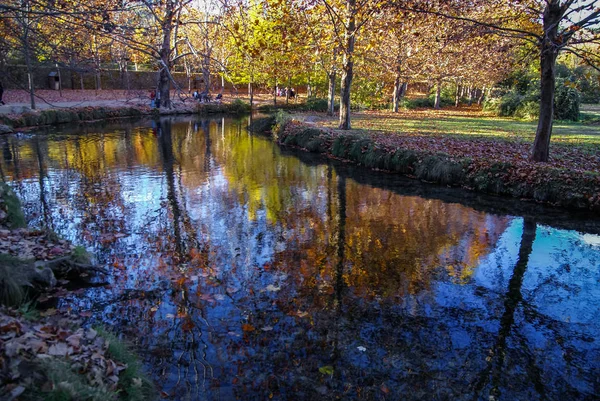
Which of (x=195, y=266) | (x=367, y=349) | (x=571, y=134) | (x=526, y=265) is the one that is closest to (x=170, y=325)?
(x=195, y=266)

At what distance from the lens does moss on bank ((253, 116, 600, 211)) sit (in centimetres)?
1115

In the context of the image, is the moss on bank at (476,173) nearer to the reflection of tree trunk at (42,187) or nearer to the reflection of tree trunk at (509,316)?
the reflection of tree trunk at (509,316)

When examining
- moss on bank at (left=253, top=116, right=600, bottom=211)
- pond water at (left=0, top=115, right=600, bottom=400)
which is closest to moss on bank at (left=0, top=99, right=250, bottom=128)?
moss on bank at (left=253, top=116, right=600, bottom=211)

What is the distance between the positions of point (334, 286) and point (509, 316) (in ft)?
8.07

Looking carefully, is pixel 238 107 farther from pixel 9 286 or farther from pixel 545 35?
pixel 9 286

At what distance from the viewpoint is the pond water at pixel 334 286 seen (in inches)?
189

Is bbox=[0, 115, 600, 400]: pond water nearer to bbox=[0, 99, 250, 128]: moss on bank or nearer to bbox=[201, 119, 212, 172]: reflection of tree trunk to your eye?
bbox=[201, 119, 212, 172]: reflection of tree trunk

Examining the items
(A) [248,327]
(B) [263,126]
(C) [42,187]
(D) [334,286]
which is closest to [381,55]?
(B) [263,126]

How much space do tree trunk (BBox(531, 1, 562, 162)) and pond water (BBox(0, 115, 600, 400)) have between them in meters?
2.52

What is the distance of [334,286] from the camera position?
690 cm

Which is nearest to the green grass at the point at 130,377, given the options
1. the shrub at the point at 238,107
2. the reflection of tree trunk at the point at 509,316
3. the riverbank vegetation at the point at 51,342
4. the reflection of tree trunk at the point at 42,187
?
the riverbank vegetation at the point at 51,342

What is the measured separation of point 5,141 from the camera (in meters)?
20.2

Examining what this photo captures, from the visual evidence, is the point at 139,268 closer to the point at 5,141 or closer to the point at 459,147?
the point at 459,147

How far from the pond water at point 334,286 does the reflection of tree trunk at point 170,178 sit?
0.09 m
